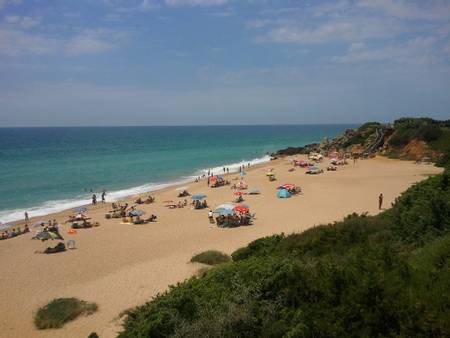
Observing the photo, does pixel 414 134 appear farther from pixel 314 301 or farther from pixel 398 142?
pixel 314 301

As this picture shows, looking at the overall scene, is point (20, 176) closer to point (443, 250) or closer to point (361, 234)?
point (361, 234)

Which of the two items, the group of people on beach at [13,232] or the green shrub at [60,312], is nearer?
the green shrub at [60,312]

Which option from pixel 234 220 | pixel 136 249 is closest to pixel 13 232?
pixel 136 249

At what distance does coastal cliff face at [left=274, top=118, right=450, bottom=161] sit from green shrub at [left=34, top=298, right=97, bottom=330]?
38047 mm

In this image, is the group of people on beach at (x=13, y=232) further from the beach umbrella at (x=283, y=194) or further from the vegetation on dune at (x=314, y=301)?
the vegetation on dune at (x=314, y=301)

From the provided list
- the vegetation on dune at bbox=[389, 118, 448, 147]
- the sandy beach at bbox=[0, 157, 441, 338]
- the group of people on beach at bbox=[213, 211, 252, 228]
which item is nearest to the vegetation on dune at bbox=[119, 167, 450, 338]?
the sandy beach at bbox=[0, 157, 441, 338]

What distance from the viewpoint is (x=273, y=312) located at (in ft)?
18.0

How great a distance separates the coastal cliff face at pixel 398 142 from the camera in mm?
43938

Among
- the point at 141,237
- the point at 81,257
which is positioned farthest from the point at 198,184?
the point at 81,257

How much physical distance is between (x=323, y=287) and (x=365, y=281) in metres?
0.65

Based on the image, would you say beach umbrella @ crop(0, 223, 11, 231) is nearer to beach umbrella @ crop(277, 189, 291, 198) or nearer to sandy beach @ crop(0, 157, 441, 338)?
sandy beach @ crop(0, 157, 441, 338)

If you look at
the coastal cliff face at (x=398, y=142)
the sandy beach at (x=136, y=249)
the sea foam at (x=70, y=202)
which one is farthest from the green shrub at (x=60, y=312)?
the coastal cliff face at (x=398, y=142)

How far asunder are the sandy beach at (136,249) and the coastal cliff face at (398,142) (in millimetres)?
12731

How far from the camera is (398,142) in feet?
162
